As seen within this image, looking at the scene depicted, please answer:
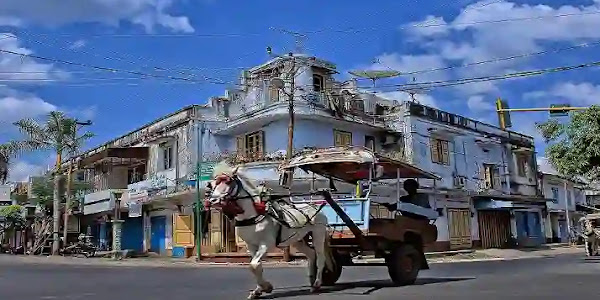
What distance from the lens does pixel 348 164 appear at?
11.1 m

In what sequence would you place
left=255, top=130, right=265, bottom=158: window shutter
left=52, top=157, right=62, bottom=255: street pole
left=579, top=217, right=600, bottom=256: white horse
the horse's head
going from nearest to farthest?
1. the horse's head
2. left=579, top=217, right=600, bottom=256: white horse
3. left=255, top=130, right=265, bottom=158: window shutter
4. left=52, top=157, right=62, bottom=255: street pole

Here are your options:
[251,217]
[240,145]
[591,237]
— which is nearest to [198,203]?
[240,145]

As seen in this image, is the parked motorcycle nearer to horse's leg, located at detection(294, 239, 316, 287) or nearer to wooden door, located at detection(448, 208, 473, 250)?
wooden door, located at detection(448, 208, 473, 250)

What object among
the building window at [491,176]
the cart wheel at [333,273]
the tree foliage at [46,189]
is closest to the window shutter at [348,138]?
the building window at [491,176]

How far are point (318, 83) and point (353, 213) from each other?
70.2ft

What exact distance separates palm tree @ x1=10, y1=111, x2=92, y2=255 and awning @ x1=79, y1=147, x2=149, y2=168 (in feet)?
5.57

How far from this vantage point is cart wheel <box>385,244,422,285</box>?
432 inches

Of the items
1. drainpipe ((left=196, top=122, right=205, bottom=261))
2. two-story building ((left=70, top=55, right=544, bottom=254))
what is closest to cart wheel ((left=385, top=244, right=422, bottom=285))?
two-story building ((left=70, top=55, right=544, bottom=254))

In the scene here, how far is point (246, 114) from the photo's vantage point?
100 feet

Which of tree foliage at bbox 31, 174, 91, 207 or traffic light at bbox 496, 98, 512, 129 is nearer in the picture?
traffic light at bbox 496, 98, 512, 129

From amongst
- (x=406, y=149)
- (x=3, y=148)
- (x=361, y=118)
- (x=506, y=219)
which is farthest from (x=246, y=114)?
(x=506, y=219)

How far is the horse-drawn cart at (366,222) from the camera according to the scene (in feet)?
34.3

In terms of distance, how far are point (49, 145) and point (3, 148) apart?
2583 millimetres

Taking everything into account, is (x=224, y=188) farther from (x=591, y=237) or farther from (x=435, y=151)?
(x=435, y=151)
